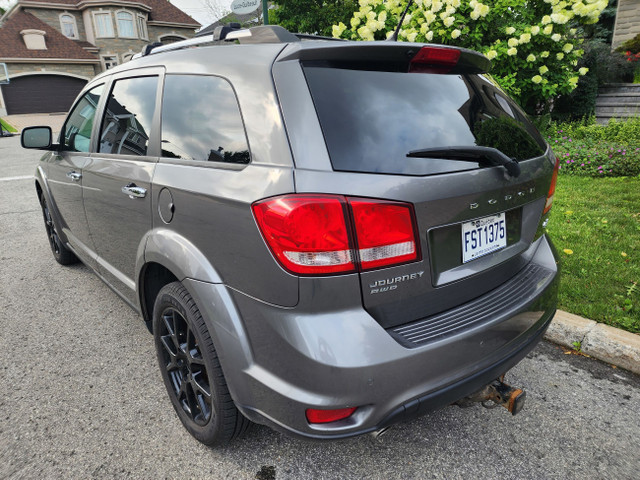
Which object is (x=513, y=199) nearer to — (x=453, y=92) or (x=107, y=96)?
(x=453, y=92)

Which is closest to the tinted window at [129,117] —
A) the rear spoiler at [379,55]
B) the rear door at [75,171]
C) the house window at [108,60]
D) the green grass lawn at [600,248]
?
the rear door at [75,171]

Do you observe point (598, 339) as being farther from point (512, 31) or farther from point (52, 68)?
point (52, 68)

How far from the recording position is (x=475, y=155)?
1.71 metres

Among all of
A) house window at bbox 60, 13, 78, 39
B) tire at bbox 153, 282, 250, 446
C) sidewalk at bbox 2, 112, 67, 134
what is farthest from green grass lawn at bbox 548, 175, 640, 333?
house window at bbox 60, 13, 78, 39

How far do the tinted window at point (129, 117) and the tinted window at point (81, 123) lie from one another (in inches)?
11.7

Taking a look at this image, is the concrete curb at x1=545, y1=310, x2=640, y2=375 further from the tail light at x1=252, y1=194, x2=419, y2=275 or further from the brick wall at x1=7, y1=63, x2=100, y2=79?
the brick wall at x1=7, y1=63, x2=100, y2=79

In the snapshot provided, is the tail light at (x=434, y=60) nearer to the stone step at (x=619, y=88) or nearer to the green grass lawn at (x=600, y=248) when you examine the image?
the green grass lawn at (x=600, y=248)

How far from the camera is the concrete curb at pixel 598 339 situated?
8.61 ft

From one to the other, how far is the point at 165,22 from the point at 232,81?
43.5m

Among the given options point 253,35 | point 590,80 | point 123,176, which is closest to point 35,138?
point 123,176

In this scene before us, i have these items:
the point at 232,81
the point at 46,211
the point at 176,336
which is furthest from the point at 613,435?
the point at 46,211

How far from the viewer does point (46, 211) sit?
454 centimetres

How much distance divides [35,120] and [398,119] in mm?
34705

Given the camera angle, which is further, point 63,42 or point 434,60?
point 63,42
